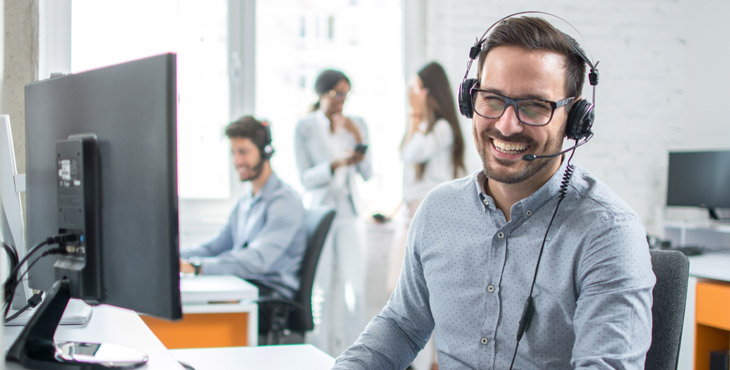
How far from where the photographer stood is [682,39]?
462 centimetres

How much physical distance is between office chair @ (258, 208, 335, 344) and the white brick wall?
188 cm

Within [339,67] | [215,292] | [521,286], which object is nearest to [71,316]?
[215,292]

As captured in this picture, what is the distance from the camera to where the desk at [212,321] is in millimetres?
2102

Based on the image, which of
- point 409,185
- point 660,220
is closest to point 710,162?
point 660,220

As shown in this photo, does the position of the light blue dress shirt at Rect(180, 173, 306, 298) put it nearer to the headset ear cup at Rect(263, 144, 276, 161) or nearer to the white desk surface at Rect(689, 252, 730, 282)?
the headset ear cup at Rect(263, 144, 276, 161)

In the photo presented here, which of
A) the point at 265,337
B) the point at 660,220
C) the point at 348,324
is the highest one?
the point at 660,220

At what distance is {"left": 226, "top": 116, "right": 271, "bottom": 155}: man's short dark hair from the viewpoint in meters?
2.96

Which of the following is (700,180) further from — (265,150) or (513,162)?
(513,162)

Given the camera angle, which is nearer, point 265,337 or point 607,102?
point 265,337

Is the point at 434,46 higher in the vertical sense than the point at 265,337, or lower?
higher

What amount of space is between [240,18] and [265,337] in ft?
6.96

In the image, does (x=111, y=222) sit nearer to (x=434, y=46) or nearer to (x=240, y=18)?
(x=240, y=18)

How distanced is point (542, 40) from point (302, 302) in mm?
1689

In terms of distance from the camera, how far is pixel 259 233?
2887 mm
